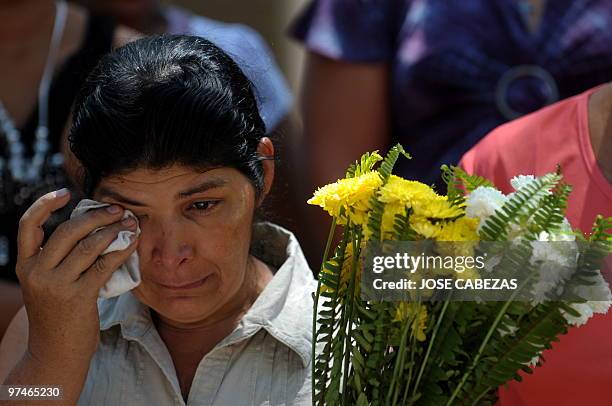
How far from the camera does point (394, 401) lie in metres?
1.86

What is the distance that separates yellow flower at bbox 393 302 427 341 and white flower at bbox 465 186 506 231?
17 centimetres

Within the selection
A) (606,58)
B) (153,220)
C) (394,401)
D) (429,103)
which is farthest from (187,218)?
(606,58)

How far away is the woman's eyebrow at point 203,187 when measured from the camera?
7.23ft

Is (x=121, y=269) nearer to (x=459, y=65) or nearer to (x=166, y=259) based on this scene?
(x=166, y=259)

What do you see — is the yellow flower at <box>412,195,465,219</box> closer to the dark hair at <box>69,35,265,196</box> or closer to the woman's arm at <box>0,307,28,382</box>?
the dark hair at <box>69,35,265,196</box>

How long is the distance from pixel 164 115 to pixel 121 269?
0.32 m

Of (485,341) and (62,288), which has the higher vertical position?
(485,341)

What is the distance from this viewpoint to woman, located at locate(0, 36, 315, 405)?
211 cm

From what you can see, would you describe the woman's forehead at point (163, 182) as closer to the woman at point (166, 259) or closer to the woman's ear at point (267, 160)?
the woman at point (166, 259)

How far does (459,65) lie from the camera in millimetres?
3219

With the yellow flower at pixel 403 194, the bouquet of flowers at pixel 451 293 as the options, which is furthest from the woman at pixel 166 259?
the yellow flower at pixel 403 194

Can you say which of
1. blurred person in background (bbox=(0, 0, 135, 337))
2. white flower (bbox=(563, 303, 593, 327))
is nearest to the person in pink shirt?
white flower (bbox=(563, 303, 593, 327))

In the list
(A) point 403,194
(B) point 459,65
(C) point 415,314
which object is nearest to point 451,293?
(C) point 415,314

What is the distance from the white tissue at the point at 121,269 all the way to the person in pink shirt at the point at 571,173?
773 millimetres
